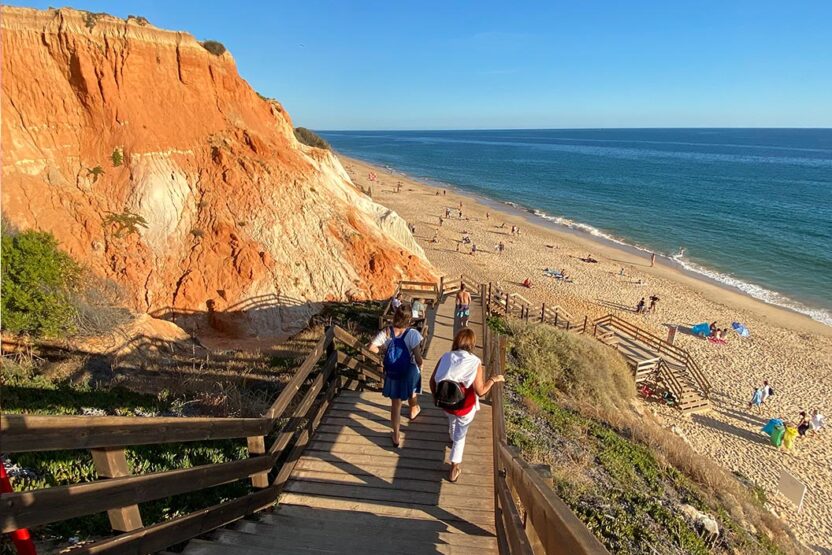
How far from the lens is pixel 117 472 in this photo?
2887 mm

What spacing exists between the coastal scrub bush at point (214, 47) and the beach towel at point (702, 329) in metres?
25.9

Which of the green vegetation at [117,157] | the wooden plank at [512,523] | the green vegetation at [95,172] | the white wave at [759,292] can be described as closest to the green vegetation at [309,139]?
the green vegetation at [117,157]

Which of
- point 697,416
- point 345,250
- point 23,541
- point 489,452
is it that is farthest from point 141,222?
point 697,416

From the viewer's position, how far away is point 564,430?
31.6 ft

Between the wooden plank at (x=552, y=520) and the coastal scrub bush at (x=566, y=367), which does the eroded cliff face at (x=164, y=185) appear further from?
the wooden plank at (x=552, y=520)

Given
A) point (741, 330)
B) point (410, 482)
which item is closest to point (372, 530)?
point (410, 482)

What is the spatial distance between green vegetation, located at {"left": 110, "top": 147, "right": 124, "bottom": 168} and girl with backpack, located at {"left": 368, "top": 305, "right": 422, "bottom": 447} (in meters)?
14.8

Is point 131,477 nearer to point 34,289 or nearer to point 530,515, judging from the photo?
point 530,515

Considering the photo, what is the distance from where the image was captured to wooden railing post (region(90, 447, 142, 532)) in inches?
111

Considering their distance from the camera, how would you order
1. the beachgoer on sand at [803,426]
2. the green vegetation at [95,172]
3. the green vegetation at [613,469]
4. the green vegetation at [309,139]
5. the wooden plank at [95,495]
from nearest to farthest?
the wooden plank at [95,495]
the green vegetation at [613,469]
the green vegetation at [95,172]
the beachgoer on sand at [803,426]
the green vegetation at [309,139]

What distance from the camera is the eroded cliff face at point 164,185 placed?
1515cm

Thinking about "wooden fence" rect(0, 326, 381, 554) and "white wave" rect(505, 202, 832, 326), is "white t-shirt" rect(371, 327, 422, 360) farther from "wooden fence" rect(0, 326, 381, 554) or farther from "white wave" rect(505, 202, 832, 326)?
"white wave" rect(505, 202, 832, 326)

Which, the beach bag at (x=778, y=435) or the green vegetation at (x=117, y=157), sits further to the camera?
the beach bag at (x=778, y=435)

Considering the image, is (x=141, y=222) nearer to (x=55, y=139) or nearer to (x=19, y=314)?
(x=55, y=139)
